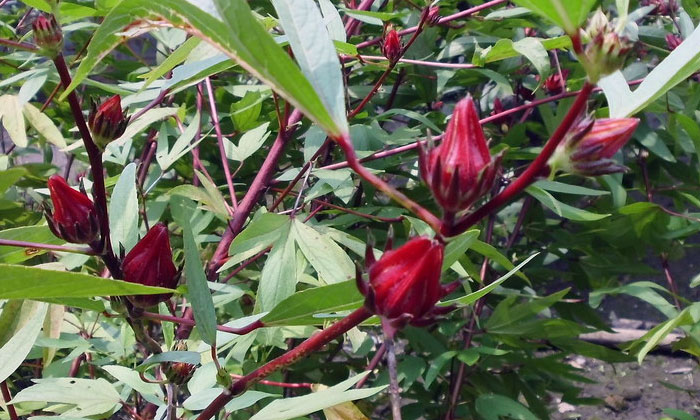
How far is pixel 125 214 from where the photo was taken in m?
0.49

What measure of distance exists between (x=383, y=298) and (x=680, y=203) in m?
1.16

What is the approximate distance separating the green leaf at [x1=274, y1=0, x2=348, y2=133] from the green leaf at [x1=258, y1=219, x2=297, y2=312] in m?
0.25

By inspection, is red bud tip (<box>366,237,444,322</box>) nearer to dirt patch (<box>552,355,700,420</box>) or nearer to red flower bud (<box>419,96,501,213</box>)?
red flower bud (<box>419,96,501,213</box>)

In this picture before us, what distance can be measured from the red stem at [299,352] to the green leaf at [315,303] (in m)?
0.02

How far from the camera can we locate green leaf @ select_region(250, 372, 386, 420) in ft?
1.20

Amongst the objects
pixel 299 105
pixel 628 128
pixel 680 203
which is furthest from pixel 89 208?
pixel 680 203

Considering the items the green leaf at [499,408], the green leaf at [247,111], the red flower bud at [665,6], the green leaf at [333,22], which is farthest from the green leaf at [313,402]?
the red flower bud at [665,6]

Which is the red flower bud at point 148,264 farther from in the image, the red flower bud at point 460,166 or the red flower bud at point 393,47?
the red flower bud at point 393,47

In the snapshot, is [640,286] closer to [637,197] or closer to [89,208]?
[89,208]

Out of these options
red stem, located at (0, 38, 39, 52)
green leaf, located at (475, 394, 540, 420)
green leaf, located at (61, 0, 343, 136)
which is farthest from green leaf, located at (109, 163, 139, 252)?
green leaf, located at (475, 394, 540, 420)

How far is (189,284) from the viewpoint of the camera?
381mm

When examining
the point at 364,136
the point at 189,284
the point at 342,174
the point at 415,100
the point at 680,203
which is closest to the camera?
the point at 189,284

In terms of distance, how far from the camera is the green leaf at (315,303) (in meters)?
0.34

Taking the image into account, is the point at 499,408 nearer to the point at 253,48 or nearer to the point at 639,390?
the point at 253,48
